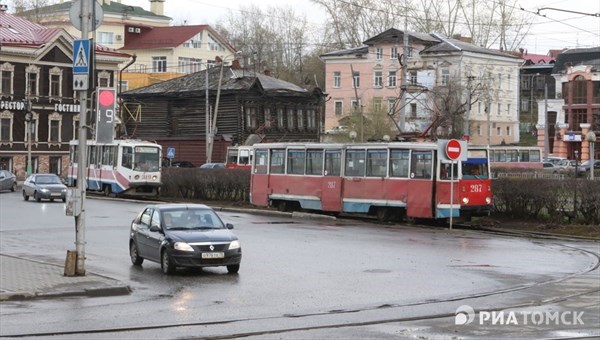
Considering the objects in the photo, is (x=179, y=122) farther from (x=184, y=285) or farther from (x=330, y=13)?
(x=184, y=285)

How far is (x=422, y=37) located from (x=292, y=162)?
5284 centimetres

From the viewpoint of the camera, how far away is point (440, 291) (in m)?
18.1

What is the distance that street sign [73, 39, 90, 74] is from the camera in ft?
64.6

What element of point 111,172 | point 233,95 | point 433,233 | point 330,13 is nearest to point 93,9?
point 433,233

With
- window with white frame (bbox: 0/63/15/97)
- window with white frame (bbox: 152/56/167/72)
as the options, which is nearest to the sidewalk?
window with white frame (bbox: 0/63/15/97)

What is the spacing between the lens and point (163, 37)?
395 feet

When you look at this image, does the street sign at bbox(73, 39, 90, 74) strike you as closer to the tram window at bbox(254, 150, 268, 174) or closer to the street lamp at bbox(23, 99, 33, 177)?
the tram window at bbox(254, 150, 268, 174)

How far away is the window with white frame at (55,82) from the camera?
80.8 meters

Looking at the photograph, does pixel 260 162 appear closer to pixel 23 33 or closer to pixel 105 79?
pixel 23 33

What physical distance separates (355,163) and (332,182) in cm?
142

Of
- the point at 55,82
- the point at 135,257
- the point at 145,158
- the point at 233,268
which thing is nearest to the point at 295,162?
the point at 145,158

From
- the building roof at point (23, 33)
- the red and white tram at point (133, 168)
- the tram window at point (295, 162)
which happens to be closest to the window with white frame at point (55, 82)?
the building roof at point (23, 33)

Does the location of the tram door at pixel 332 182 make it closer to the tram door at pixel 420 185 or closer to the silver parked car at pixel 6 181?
the tram door at pixel 420 185

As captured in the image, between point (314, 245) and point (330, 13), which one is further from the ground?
point (330, 13)
